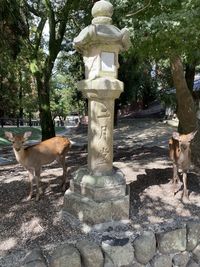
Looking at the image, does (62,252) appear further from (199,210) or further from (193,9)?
(193,9)

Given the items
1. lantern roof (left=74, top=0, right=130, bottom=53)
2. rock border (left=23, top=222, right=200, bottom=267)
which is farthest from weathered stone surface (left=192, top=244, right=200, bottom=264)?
lantern roof (left=74, top=0, right=130, bottom=53)

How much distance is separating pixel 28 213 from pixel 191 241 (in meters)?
2.41

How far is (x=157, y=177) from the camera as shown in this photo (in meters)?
7.19

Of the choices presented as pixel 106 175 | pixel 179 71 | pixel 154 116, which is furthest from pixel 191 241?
pixel 154 116

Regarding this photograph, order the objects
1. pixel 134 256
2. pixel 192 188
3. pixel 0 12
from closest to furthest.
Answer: pixel 134 256 < pixel 192 188 < pixel 0 12

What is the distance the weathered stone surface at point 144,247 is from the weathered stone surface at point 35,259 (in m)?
1.24

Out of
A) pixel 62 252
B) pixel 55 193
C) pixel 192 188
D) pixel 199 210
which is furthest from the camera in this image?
pixel 192 188

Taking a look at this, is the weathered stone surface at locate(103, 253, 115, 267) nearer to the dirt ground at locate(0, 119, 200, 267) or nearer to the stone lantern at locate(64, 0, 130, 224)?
the dirt ground at locate(0, 119, 200, 267)

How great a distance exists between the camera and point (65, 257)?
4.05 meters

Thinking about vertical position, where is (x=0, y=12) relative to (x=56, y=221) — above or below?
above

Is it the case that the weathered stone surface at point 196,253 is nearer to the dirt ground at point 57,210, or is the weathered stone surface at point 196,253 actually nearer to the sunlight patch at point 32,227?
the dirt ground at point 57,210

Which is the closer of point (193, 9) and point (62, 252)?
point (62, 252)

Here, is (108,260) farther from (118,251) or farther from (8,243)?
(8,243)

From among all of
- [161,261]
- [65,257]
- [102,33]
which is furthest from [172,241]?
[102,33]
